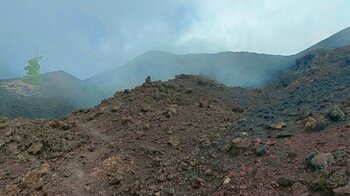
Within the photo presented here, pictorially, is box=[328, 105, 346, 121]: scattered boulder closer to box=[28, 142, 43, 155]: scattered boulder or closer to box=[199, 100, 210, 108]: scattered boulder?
box=[199, 100, 210, 108]: scattered boulder

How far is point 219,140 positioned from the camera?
43.6 feet

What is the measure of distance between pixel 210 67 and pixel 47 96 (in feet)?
74.7

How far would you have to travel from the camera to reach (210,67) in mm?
53219

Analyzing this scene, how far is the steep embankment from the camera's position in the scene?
134 ft

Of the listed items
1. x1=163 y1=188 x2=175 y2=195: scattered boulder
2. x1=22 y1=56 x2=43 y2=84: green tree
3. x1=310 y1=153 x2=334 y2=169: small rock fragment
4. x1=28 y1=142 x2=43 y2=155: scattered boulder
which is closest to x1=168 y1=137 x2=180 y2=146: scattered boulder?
x1=163 y1=188 x2=175 y2=195: scattered boulder

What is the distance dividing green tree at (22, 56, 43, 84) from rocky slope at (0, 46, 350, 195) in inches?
A: 1531

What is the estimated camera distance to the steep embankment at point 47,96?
134 ft

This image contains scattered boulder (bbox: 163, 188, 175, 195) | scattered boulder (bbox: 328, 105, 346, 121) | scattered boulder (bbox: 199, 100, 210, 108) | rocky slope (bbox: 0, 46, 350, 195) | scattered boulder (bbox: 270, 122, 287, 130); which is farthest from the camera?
scattered boulder (bbox: 199, 100, 210, 108)

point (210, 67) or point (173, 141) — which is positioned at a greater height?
point (210, 67)

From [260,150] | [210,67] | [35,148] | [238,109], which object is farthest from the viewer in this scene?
[210,67]

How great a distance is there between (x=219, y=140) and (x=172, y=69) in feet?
155

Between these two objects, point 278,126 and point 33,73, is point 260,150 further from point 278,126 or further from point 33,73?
point 33,73

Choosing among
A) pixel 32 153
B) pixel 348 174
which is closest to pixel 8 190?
pixel 32 153

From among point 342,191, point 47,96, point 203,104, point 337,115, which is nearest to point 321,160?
point 342,191
